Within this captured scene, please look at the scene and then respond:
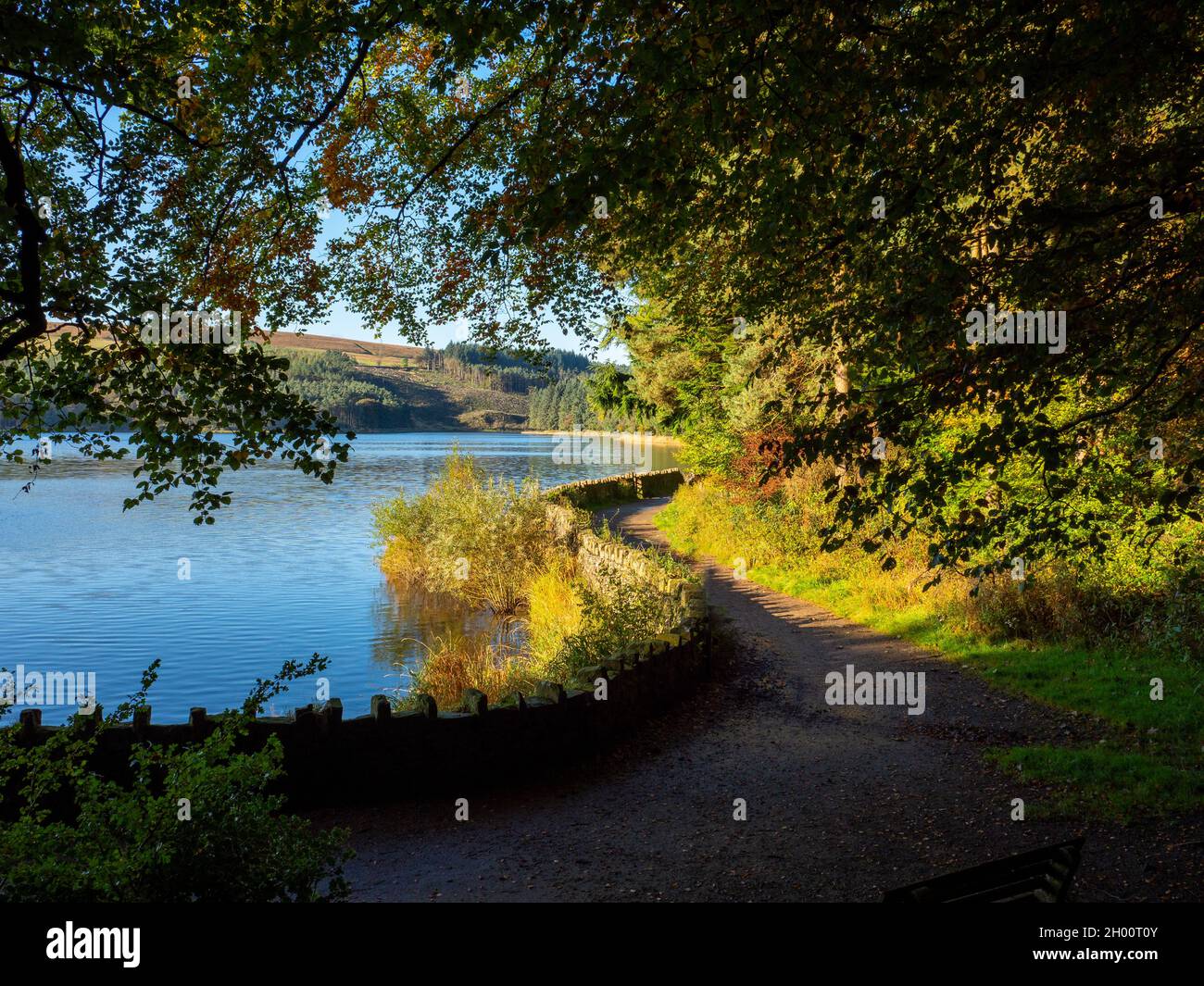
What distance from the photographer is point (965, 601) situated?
13.1 meters

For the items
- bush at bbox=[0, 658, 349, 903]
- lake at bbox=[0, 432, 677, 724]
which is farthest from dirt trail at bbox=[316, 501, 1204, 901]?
lake at bbox=[0, 432, 677, 724]

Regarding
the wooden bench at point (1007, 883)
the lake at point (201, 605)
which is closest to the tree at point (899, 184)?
the wooden bench at point (1007, 883)

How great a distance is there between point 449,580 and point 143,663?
746cm

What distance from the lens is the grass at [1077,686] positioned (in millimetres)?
7164

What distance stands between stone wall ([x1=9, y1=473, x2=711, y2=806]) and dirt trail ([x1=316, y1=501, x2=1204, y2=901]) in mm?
256

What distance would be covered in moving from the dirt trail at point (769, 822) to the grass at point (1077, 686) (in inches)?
13.7

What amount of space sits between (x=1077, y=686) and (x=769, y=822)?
5149mm

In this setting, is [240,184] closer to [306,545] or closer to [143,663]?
[143,663]

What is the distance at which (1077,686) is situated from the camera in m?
9.97

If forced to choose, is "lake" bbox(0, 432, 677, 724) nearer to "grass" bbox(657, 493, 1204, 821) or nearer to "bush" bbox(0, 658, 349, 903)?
"bush" bbox(0, 658, 349, 903)

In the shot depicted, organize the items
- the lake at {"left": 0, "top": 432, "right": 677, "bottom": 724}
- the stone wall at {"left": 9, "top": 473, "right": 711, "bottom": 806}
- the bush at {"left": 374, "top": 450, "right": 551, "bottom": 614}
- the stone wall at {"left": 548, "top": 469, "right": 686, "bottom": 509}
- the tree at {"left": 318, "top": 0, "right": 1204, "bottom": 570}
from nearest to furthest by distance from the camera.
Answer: the tree at {"left": 318, "top": 0, "right": 1204, "bottom": 570}
the stone wall at {"left": 9, "top": 473, "right": 711, "bottom": 806}
the lake at {"left": 0, "top": 432, "right": 677, "bottom": 724}
the bush at {"left": 374, "top": 450, "right": 551, "bottom": 614}
the stone wall at {"left": 548, "top": 469, "right": 686, "bottom": 509}

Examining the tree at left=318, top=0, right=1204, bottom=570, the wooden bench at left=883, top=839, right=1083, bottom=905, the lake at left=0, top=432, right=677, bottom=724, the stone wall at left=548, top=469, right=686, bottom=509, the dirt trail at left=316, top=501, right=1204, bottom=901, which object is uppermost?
the tree at left=318, top=0, right=1204, bottom=570

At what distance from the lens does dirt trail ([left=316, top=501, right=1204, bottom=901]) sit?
595 cm

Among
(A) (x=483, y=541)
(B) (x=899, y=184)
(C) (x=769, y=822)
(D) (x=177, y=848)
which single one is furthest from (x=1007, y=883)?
(A) (x=483, y=541)
